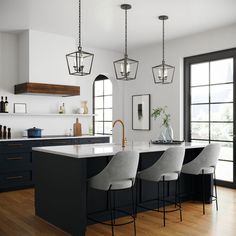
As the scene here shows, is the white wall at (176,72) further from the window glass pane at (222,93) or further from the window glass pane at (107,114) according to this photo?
the window glass pane at (222,93)

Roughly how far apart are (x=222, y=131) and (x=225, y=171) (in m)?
0.71

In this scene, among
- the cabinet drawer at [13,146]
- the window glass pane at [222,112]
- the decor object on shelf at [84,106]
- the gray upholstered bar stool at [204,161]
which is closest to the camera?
the gray upholstered bar stool at [204,161]

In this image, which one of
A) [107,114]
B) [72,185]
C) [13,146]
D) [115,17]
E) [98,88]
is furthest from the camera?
[98,88]

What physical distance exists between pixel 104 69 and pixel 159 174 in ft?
13.6

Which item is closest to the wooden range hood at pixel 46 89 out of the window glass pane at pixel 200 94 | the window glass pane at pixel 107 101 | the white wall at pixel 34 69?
the white wall at pixel 34 69

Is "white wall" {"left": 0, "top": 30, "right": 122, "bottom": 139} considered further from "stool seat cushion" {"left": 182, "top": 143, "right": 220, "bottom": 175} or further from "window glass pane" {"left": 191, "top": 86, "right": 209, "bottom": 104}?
"stool seat cushion" {"left": 182, "top": 143, "right": 220, "bottom": 175}

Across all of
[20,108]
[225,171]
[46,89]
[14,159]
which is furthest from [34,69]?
[225,171]

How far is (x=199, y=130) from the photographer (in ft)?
20.3

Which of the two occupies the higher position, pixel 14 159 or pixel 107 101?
pixel 107 101

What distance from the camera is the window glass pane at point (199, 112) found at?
239 inches

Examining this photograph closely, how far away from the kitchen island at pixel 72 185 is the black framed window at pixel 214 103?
1497mm

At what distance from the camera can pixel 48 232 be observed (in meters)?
3.51

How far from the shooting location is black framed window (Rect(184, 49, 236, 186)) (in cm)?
568

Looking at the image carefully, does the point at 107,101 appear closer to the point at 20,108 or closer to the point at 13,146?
the point at 20,108
